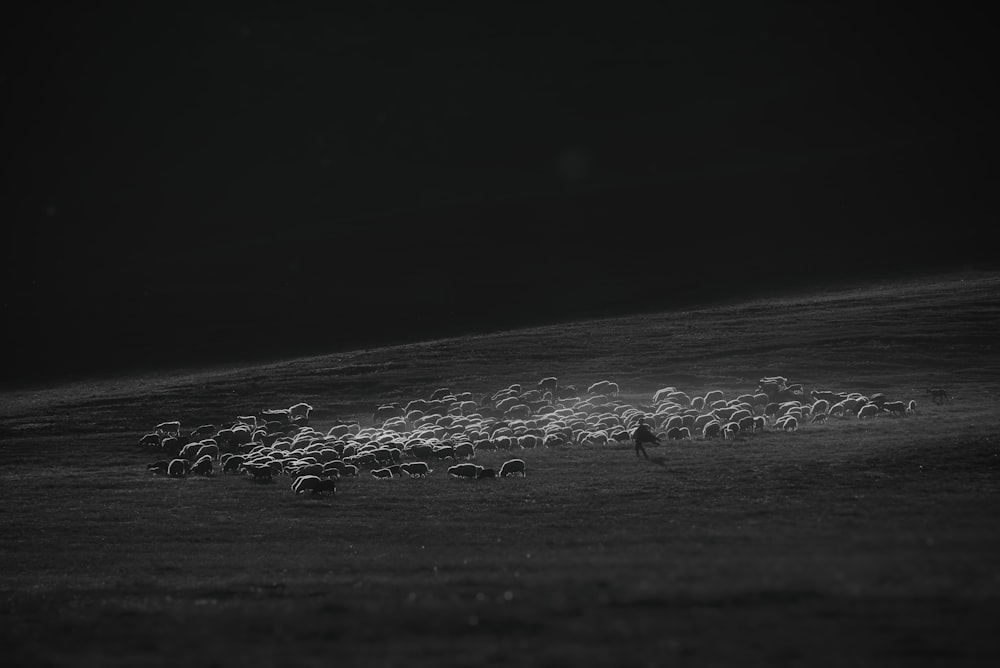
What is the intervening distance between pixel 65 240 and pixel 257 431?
413ft

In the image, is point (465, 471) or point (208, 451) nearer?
point (465, 471)

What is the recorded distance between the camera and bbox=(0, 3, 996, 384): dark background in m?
99.8

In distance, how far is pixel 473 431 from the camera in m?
41.4

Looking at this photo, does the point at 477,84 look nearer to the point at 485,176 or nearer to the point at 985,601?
the point at 485,176

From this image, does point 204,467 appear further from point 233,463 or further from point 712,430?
point 712,430

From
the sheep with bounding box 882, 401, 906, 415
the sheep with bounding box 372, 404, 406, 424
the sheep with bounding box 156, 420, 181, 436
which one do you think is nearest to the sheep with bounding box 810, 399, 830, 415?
the sheep with bounding box 882, 401, 906, 415

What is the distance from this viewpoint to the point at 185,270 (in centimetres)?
12700

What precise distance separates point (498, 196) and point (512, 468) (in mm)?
122086

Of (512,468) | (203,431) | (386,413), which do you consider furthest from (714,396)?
(203,431)

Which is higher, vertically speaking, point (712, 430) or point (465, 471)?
point (465, 471)

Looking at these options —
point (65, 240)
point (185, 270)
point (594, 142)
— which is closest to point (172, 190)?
point (65, 240)

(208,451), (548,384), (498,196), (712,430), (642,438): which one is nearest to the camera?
(642,438)

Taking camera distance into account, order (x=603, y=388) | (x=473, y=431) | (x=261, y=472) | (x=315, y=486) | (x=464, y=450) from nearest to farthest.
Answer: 1. (x=315, y=486)
2. (x=261, y=472)
3. (x=464, y=450)
4. (x=473, y=431)
5. (x=603, y=388)

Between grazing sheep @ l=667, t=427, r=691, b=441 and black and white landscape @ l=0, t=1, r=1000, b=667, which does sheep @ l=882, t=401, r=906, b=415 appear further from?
grazing sheep @ l=667, t=427, r=691, b=441
